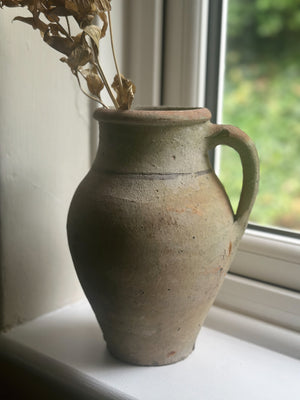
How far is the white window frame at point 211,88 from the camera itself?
84cm

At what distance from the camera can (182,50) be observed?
0.90 meters

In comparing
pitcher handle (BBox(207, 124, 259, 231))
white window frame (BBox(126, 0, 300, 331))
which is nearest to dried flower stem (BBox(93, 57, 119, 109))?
pitcher handle (BBox(207, 124, 259, 231))

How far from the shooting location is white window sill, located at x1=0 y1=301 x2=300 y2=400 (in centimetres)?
69

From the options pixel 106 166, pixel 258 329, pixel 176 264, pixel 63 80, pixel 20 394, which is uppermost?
pixel 63 80

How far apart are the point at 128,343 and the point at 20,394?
25cm

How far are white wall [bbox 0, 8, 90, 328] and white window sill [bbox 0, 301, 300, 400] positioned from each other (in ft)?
0.21

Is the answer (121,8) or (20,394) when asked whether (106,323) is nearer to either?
(20,394)

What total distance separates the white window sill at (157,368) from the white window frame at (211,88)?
39 millimetres

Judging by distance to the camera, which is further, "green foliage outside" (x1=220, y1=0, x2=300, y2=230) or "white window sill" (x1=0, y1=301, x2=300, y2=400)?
"green foliage outside" (x1=220, y1=0, x2=300, y2=230)

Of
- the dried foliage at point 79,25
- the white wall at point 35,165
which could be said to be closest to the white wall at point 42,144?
the white wall at point 35,165

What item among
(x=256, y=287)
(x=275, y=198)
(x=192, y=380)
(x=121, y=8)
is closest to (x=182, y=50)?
(x=121, y=8)

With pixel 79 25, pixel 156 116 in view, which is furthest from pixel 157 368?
pixel 79 25

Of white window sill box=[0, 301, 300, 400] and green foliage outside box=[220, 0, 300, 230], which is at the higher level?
green foliage outside box=[220, 0, 300, 230]

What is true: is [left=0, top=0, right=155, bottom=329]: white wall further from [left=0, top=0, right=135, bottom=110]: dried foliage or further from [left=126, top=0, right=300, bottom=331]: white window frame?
[left=0, top=0, right=135, bottom=110]: dried foliage
